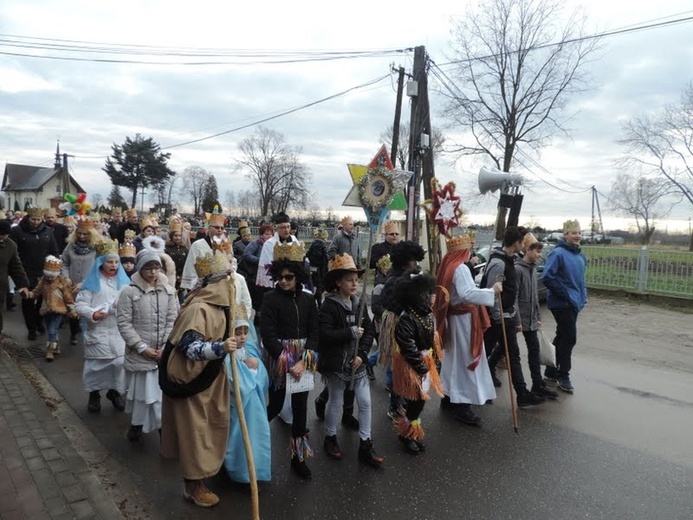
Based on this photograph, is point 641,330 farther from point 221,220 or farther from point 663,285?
point 221,220

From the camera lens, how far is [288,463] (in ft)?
12.5

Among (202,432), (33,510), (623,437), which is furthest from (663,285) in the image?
(33,510)

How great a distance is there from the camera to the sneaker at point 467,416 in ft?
15.5

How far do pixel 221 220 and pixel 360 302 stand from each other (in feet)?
10.7

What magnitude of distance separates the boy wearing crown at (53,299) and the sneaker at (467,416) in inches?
207

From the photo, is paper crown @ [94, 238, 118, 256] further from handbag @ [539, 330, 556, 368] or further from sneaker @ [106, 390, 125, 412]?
handbag @ [539, 330, 556, 368]

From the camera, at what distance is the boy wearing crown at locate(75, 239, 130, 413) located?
4688 millimetres

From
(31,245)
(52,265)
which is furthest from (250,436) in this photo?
(31,245)

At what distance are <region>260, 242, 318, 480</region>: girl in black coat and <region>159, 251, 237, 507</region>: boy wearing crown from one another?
1.51 feet

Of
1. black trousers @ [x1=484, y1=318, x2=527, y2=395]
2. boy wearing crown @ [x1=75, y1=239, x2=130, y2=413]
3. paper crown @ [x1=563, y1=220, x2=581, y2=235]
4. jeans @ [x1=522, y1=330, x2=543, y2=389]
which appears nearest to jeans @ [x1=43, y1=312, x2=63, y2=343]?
boy wearing crown @ [x1=75, y1=239, x2=130, y2=413]

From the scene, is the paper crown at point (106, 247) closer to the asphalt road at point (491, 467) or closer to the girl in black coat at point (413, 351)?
the asphalt road at point (491, 467)

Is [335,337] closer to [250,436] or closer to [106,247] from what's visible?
[250,436]

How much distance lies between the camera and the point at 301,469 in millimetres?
3592

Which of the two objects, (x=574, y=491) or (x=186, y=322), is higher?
(x=186, y=322)
